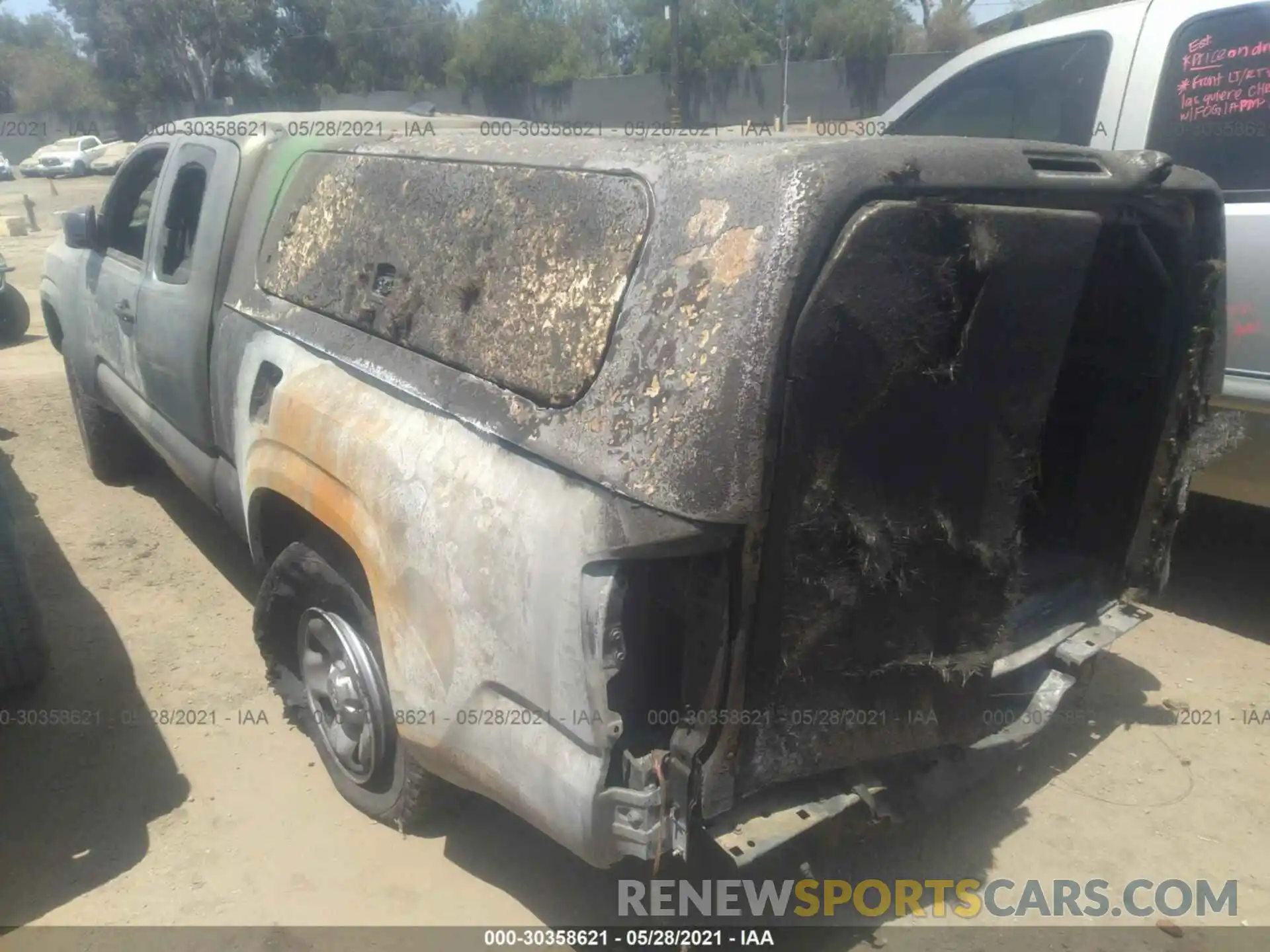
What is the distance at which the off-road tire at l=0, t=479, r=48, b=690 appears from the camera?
3062 mm

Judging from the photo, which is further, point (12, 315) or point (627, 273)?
point (12, 315)

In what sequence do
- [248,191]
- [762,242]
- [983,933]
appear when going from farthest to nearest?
[248,191]
[983,933]
[762,242]

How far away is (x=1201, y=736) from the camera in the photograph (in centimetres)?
334

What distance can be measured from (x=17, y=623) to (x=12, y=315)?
24.3 ft

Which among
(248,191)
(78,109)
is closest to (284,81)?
(78,109)

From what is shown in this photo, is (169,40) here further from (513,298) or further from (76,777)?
(513,298)

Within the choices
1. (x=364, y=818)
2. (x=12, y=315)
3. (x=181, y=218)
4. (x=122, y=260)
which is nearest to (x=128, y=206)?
(x=122, y=260)

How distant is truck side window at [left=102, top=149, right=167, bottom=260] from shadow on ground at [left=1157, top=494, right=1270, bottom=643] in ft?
15.8

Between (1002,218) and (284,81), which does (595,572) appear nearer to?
(1002,218)

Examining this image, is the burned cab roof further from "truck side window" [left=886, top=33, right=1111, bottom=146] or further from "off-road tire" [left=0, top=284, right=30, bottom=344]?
"off-road tire" [left=0, top=284, right=30, bottom=344]

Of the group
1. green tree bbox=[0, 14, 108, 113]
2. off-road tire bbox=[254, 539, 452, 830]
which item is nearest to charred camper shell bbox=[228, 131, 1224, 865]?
off-road tire bbox=[254, 539, 452, 830]

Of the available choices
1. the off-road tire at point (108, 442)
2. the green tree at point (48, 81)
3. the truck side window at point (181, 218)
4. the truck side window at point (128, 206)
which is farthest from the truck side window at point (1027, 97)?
the green tree at point (48, 81)

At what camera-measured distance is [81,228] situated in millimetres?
4227

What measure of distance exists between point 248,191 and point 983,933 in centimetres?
313
